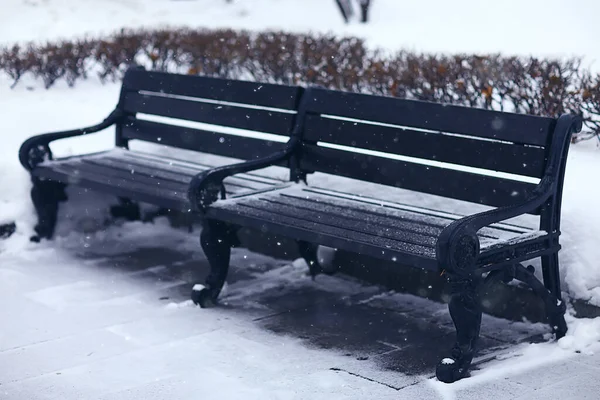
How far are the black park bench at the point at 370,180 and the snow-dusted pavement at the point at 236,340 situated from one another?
0.77 ft

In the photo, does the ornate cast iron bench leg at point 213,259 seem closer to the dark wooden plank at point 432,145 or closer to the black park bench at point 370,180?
the black park bench at point 370,180

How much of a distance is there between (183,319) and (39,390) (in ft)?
3.81

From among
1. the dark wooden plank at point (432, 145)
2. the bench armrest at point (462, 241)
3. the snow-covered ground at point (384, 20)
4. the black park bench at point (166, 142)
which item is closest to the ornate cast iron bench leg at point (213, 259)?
the black park bench at point (166, 142)

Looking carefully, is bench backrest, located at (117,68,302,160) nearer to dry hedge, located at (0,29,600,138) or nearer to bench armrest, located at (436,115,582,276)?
dry hedge, located at (0,29,600,138)

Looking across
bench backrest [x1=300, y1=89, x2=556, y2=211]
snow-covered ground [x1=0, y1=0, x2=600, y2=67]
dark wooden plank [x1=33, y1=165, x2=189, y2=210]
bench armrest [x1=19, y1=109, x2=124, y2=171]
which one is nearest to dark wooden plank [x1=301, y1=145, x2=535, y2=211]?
bench backrest [x1=300, y1=89, x2=556, y2=211]

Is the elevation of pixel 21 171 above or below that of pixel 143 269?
above

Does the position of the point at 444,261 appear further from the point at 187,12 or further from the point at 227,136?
the point at 187,12

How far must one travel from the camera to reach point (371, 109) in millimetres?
5773

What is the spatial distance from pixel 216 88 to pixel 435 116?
197 centimetres

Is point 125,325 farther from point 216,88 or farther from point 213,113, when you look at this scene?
point 216,88

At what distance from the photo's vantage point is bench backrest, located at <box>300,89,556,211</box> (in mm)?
Result: 5012

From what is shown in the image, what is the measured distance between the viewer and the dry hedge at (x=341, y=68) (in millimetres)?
6785

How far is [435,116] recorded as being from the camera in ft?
17.7

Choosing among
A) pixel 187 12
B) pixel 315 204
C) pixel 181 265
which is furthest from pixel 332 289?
pixel 187 12
